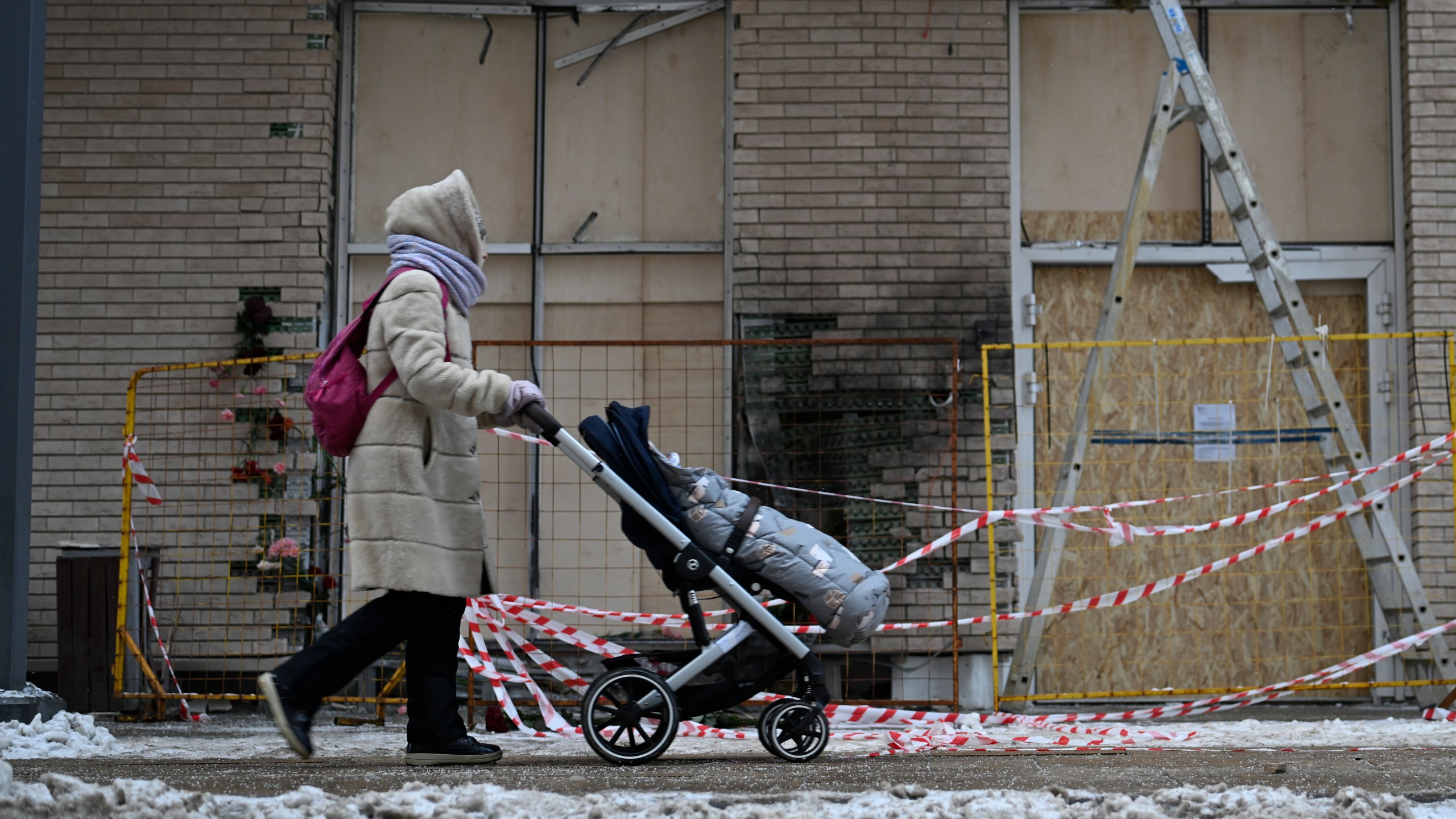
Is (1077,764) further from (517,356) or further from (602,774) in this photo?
(517,356)

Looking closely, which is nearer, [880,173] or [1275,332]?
[1275,332]

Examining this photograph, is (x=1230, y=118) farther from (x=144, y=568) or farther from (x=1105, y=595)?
(x=144, y=568)

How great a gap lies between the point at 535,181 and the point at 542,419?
13.3 ft

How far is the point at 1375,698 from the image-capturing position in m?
7.63

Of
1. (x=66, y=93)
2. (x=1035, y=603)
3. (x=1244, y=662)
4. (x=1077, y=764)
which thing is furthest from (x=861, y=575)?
(x=66, y=93)

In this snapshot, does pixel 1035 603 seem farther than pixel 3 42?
Yes

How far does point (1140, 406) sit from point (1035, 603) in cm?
157

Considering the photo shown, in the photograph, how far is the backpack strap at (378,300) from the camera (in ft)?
14.6

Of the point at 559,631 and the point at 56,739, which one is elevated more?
the point at 559,631

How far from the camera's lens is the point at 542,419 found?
4.35 m

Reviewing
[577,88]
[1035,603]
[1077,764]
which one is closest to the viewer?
[1077,764]

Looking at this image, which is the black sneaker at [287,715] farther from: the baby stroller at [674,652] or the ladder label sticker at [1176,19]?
the ladder label sticker at [1176,19]

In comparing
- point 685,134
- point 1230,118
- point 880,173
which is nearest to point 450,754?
point 880,173

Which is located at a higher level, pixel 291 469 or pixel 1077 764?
pixel 291 469
